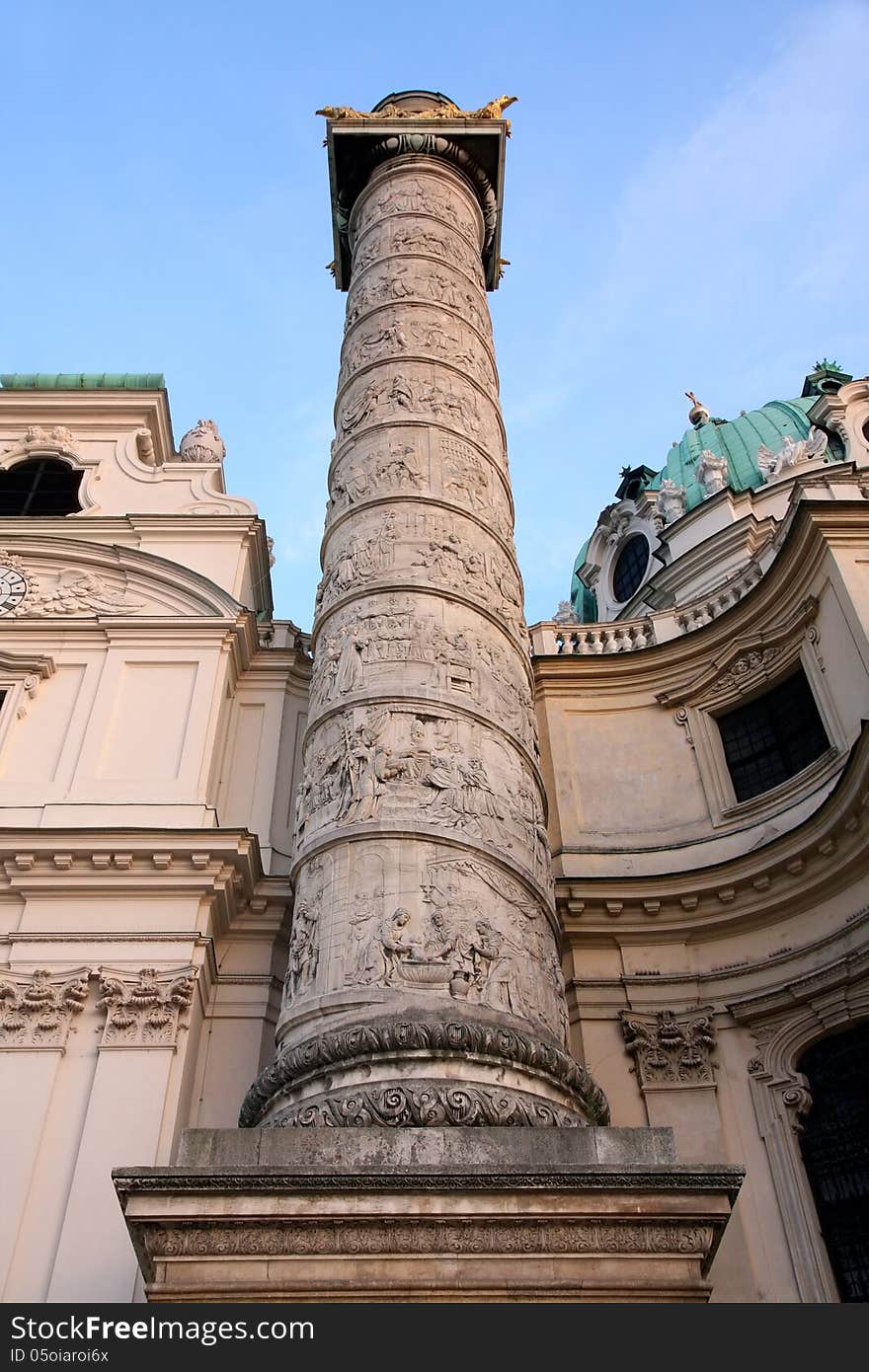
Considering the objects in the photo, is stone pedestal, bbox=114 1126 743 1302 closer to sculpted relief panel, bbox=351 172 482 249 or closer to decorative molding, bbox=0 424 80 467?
sculpted relief panel, bbox=351 172 482 249

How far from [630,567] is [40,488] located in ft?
48.4

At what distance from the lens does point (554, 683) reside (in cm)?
1420

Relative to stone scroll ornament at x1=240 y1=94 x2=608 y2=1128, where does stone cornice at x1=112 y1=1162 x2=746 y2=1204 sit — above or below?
below

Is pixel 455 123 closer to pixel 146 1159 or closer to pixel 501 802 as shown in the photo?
pixel 501 802

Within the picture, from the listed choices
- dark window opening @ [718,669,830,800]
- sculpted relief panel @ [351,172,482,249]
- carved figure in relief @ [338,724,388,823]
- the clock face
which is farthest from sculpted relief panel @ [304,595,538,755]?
sculpted relief panel @ [351,172,482,249]

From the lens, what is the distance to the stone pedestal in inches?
188

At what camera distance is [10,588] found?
14188mm

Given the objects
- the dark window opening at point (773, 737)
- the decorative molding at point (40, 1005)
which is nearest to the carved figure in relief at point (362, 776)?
the decorative molding at point (40, 1005)

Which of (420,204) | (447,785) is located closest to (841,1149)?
(447,785)

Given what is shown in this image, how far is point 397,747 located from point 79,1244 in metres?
4.40

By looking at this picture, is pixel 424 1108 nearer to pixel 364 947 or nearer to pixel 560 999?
pixel 364 947

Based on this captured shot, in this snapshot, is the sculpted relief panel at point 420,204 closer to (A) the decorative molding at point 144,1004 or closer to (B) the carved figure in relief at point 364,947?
(A) the decorative molding at point 144,1004

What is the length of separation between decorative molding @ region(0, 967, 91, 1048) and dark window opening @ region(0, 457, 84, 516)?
25.8 ft

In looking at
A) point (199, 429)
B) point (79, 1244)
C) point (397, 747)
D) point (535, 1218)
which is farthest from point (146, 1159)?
point (199, 429)
